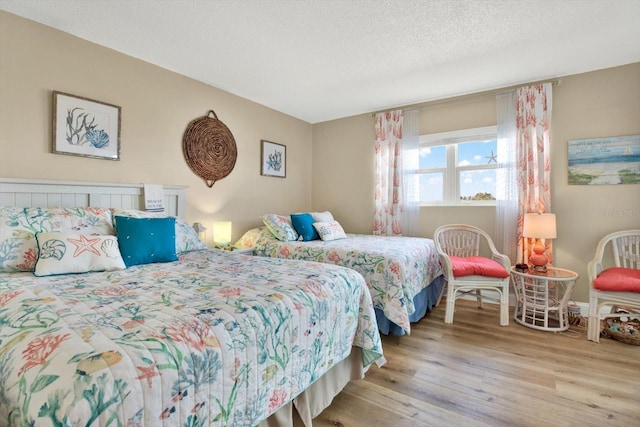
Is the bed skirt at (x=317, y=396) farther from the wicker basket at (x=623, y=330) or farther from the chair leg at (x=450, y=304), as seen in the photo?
the wicker basket at (x=623, y=330)

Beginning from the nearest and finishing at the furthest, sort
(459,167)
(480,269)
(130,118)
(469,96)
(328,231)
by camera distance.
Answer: (130,118) → (480,269) → (328,231) → (469,96) → (459,167)

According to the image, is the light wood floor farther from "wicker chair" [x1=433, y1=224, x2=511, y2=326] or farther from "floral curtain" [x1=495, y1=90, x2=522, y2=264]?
"floral curtain" [x1=495, y1=90, x2=522, y2=264]

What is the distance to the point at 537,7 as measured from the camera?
→ 200cm

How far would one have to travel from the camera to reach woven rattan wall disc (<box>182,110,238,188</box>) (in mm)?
3105

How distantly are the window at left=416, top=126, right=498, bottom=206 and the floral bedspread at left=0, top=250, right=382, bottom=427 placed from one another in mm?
2531

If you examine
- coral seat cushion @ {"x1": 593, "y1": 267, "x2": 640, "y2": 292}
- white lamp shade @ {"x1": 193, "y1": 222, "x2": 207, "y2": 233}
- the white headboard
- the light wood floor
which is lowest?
the light wood floor

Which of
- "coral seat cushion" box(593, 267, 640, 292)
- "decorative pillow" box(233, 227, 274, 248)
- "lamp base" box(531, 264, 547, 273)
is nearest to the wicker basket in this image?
"coral seat cushion" box(593, 267, 640, 292)

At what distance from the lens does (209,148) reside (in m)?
3.29

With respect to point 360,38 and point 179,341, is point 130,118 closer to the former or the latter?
point 360,38

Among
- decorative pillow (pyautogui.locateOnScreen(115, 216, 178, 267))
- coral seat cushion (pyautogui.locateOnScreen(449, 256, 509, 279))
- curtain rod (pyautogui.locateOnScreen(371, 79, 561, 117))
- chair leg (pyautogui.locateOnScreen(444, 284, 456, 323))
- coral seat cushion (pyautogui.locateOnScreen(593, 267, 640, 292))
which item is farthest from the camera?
curtain rod (pyautogui.locateOnScreen(371, 79, 561, 117))

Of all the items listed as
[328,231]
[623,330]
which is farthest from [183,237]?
[623,330]

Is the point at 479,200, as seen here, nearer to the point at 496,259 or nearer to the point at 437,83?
the point at 496,259

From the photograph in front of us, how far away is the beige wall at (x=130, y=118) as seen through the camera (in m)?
2.08

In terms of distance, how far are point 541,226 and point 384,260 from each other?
1.60 meters
